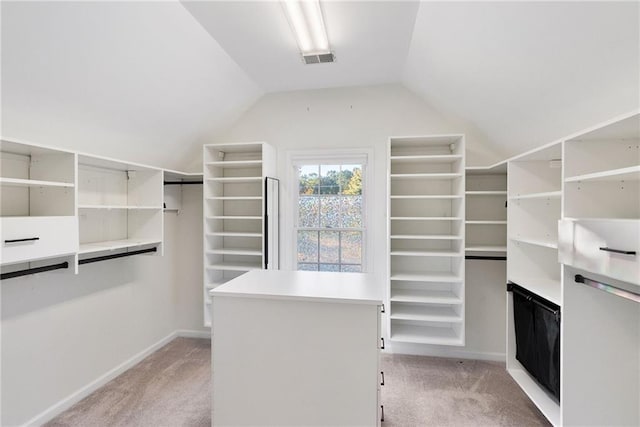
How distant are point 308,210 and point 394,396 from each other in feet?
6.66

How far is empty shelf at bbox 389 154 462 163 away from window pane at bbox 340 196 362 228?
24.0 inches

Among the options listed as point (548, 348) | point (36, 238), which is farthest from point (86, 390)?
point (548, 348)

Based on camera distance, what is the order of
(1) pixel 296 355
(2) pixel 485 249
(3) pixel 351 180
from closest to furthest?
(1) pixel 296 355
(2) pixel 485 249
(3) pixel 351 180

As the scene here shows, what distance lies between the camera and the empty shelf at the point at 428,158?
9.58 ft

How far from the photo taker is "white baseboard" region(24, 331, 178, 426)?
7.14 feet

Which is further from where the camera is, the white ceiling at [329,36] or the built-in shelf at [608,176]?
the white ceiling at [329,36]

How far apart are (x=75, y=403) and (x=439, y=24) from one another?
12.7ft

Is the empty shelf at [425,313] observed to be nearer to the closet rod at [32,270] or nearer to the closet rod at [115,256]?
the closet rod at [115,256]

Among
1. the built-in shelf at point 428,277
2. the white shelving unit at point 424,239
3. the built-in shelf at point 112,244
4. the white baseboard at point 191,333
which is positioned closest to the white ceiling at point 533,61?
the white shelving unit at point 424,239

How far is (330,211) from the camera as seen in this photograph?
140 inches

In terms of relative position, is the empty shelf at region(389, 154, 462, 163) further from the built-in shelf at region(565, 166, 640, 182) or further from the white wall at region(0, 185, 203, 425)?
the white wall at region(0, 185, 203, 425)

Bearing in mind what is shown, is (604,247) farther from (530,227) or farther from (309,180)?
(309,180)

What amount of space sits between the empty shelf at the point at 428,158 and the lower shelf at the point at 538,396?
1.87 m

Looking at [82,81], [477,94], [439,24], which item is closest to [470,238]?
[477,94]
